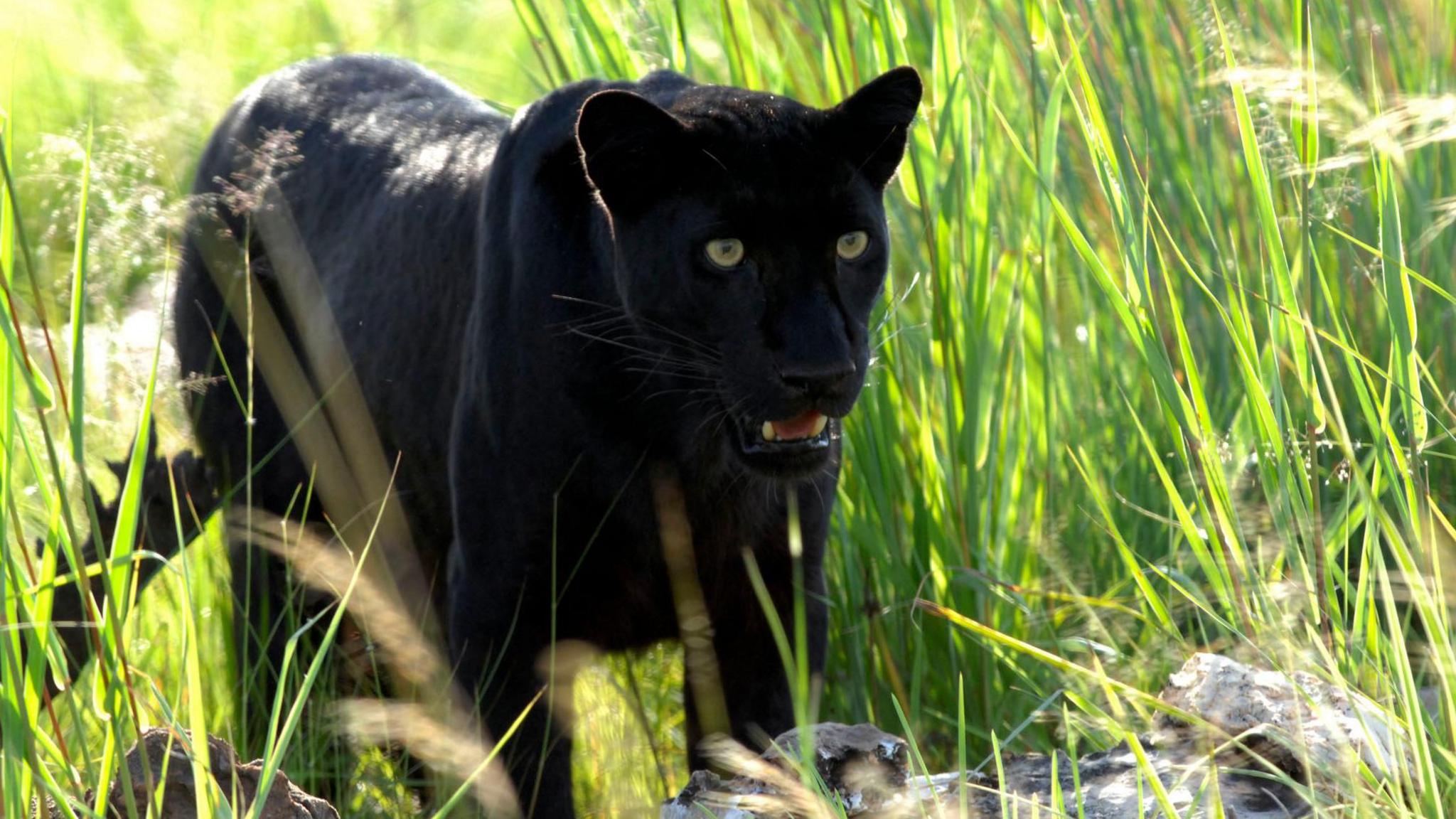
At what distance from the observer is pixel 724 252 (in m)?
2.47

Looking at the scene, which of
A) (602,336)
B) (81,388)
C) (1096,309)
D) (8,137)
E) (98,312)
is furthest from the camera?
(98,312)

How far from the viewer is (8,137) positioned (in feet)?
6.73

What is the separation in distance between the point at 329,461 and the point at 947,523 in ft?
4.22

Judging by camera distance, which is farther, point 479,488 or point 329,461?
point 329,461

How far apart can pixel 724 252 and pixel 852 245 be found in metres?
0.22

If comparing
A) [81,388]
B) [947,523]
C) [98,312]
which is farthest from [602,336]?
[98,312]

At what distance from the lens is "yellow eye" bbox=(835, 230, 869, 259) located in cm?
252

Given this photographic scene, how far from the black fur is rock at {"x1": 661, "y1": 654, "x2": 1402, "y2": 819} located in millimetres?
602

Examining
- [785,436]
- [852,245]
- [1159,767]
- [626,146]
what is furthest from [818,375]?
[1159,767]

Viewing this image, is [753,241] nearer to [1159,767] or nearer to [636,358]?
[636,358]

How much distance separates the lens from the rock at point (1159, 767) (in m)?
1.82

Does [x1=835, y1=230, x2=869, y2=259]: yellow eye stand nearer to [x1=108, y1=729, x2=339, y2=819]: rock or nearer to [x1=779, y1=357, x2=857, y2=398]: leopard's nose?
[x1=779, y1=357, x2=857, y2=398]: leopard's nose

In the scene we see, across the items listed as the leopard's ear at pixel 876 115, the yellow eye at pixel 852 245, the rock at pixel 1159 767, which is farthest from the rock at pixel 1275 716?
the leopard's ear at pixel 876 115

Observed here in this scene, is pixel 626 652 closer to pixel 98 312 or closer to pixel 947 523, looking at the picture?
pixel 947 523
